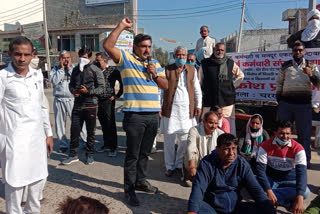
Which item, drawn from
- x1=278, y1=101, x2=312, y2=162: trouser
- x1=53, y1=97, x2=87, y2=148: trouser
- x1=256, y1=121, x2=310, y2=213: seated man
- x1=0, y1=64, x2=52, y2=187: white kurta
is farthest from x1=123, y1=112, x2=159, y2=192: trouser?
x1=53, y1=97, x2=87, y2=148: trouser

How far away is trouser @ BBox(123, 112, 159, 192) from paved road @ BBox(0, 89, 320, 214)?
313mm

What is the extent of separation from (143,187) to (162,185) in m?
0.40

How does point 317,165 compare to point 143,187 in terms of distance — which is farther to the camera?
point 317,165

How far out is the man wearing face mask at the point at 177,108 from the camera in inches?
168

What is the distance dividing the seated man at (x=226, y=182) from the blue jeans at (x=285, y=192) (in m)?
0.58

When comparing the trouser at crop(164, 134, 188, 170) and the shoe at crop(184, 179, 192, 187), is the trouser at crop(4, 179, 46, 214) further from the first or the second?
the trouser at crop(164, 134, 188, 170)

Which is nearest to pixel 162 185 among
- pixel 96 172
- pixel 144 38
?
pixel 96 172

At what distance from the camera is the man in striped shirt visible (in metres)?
3.18

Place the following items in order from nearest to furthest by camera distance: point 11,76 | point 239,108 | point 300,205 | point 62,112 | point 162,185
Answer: point 11,76 → point 300,205 → point 162,185 → point 62,112 → point 239,108

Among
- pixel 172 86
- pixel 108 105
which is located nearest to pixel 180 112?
pixel 172 86

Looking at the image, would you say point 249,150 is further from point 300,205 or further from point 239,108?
point 239,108

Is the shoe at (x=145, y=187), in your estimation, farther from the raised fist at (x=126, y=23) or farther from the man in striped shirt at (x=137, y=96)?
the raised fist at (x=126, y=23)

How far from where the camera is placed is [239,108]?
6727 millimetres

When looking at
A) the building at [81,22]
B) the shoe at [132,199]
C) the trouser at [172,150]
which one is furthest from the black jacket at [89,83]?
the building at [81,22]
